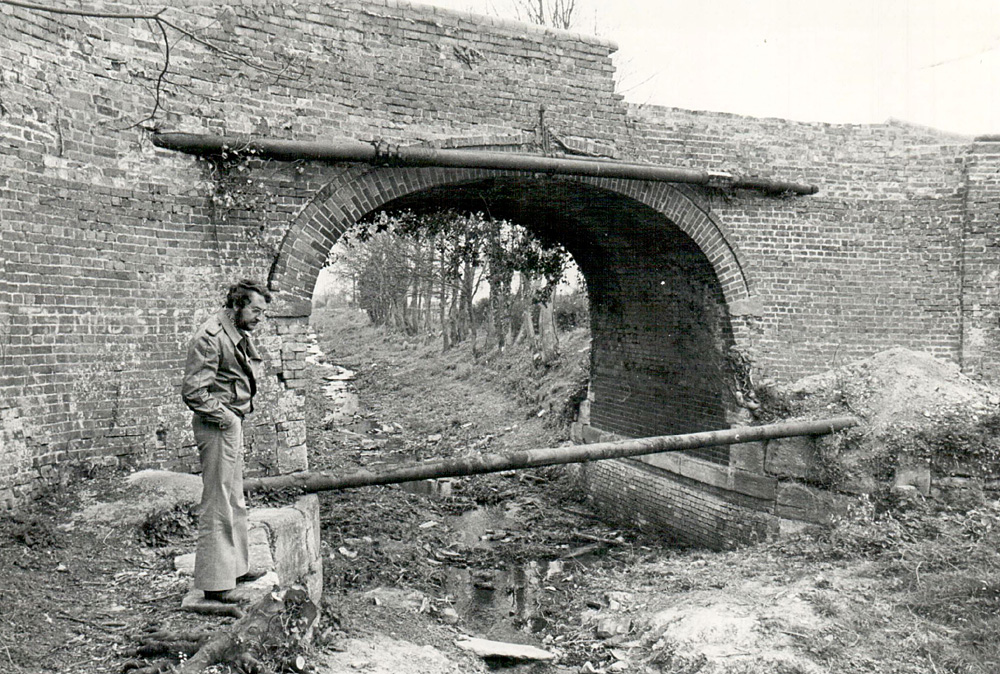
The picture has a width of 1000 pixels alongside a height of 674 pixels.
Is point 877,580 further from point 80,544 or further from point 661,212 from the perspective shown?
point 80,544

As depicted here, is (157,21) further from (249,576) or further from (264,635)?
(264,635)

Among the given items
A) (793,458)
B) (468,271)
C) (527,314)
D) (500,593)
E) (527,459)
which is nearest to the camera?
(527,459)

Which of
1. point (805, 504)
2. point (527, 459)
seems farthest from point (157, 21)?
point (805, 504)

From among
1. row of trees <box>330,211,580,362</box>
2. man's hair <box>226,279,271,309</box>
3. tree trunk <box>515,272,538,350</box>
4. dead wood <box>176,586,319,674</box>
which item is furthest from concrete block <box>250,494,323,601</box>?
tree trunk <box>515,272,538,350</box>

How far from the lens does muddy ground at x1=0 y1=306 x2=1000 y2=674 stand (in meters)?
4.04

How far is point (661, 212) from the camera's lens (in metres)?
8.46

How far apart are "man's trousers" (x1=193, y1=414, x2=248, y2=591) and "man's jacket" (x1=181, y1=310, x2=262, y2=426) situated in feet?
0.34

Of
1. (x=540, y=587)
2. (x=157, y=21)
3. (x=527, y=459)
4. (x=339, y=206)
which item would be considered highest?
(x=157, y=21)

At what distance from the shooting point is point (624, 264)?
34.1 feet

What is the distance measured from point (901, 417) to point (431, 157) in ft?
18.8

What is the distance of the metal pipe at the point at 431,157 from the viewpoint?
6.37m

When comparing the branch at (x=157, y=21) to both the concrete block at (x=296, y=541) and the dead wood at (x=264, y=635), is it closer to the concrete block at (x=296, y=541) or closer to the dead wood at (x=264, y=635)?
the dead wood at (x=264, y=635)

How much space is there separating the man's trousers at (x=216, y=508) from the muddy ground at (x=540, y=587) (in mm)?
226

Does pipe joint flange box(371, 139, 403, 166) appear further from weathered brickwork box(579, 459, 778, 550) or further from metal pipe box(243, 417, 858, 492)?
weathered brickwork box(579, 459, 778, 550)
